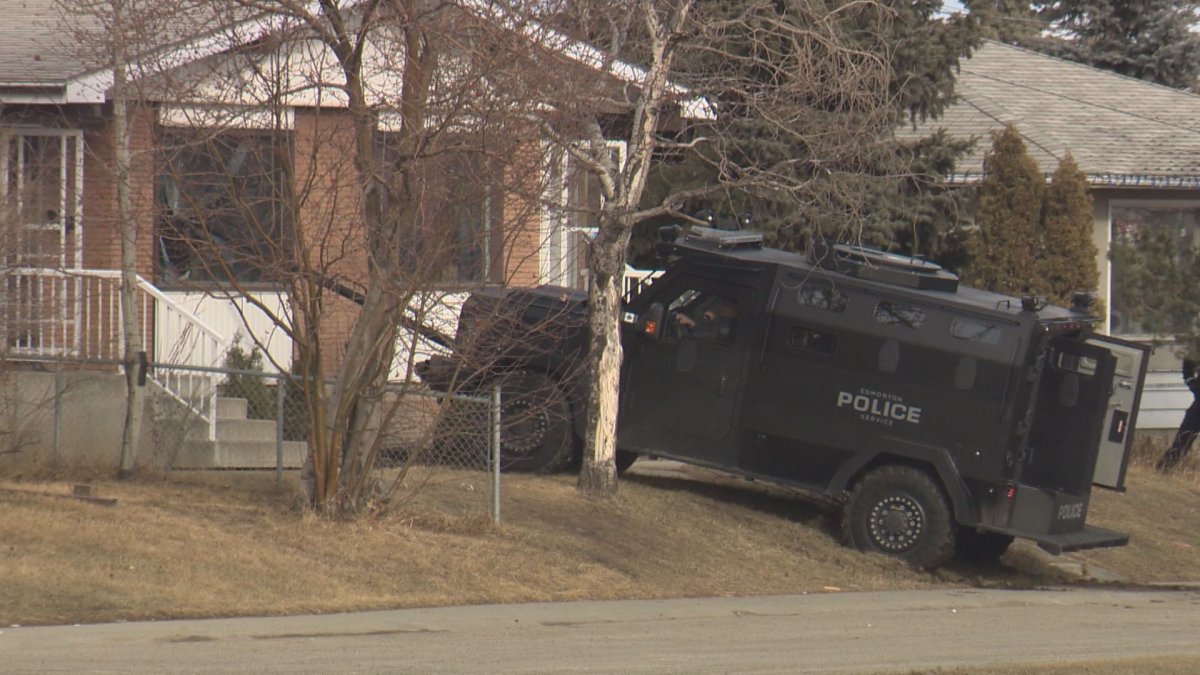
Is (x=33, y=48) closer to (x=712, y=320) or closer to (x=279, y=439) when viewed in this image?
(x=279, y=439)

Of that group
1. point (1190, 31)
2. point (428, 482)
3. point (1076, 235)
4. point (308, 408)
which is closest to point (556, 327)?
point (428, 482)

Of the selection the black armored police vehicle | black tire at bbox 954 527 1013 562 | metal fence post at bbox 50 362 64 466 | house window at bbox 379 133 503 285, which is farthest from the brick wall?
black tire at bbox 954 527 1013 562

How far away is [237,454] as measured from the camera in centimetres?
1498

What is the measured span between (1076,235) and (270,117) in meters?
11.4

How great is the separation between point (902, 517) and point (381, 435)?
4.51 metres

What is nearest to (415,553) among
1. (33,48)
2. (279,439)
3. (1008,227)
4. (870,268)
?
(279,439)

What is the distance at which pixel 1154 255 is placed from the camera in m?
19.7

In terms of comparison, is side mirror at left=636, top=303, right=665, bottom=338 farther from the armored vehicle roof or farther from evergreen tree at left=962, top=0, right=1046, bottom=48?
evergreen tree at left=962, top=0, right=1046, bottom=48

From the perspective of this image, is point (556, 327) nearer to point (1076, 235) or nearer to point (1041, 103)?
point (1076, 235)

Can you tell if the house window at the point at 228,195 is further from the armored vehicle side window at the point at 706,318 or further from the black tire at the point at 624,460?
the black tire at the point at 624,460

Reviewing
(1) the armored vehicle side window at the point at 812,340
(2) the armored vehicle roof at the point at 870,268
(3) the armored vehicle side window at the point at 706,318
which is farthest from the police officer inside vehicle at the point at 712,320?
(1) the armored vehicle side window at the point at 812,340

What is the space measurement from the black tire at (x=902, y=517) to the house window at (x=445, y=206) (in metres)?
4.11

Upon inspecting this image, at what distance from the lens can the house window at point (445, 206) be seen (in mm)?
11719

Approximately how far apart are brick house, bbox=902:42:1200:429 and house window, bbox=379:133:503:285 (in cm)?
1028
